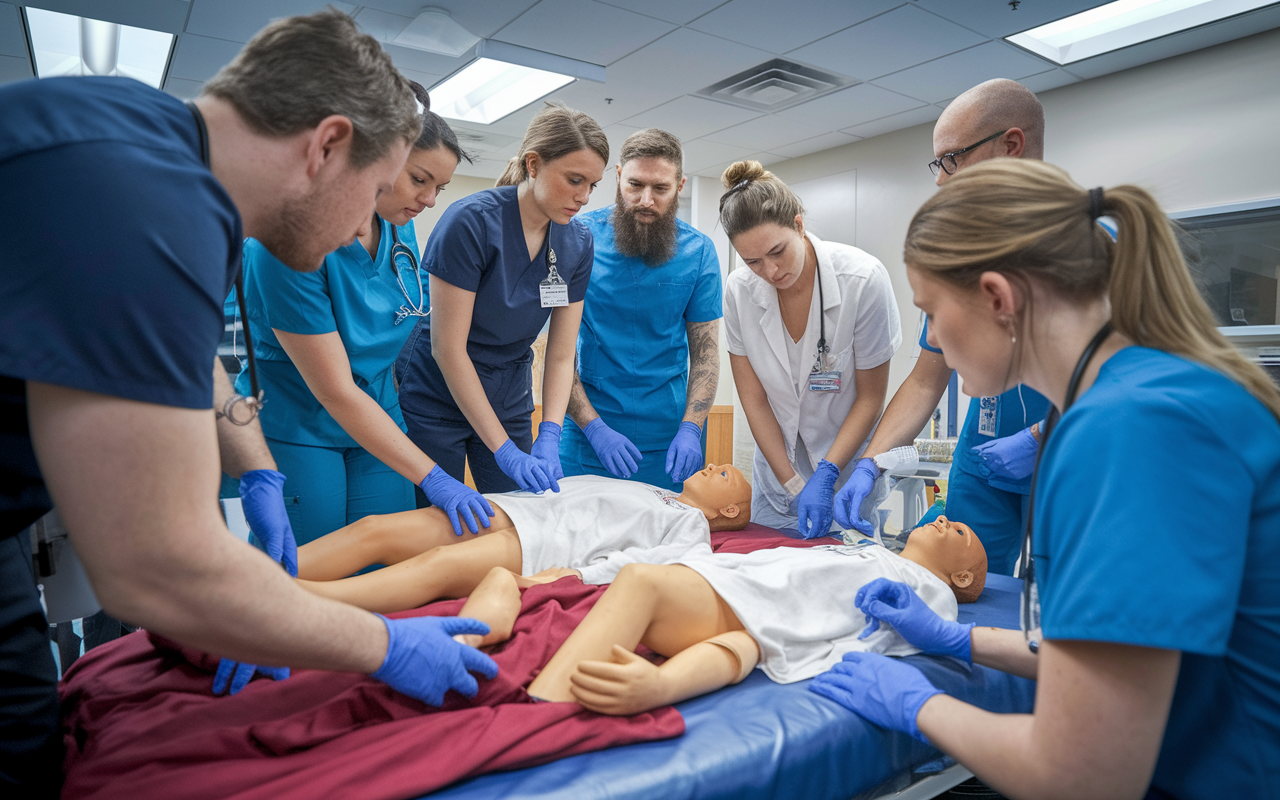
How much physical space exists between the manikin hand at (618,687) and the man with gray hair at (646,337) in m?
1.34

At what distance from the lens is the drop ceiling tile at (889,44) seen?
3467 millimetres

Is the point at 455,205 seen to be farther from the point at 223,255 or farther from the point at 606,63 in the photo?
the point at 606,63

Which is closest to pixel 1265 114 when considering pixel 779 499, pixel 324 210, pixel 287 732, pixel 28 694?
pixel 779 499

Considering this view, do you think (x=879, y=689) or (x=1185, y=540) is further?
(x=879, y=689)

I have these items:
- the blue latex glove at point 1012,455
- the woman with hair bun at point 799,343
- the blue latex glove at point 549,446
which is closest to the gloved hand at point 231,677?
the blue latex glove at point 549,446

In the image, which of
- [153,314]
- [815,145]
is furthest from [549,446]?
[815,145]

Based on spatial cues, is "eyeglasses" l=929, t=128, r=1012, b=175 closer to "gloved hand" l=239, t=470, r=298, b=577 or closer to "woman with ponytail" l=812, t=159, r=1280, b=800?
"woman with ponytail" l=812, t=159, r=1280, b=800

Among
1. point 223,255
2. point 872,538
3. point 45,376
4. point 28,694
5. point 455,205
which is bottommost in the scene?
point 872,538

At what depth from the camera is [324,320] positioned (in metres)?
1.79

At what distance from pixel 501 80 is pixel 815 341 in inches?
122

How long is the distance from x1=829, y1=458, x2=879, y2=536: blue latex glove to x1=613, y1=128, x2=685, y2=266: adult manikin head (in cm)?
103

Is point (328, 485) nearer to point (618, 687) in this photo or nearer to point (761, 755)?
point (618, 687)

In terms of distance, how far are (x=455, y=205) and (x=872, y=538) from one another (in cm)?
155

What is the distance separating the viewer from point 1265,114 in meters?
3.60
